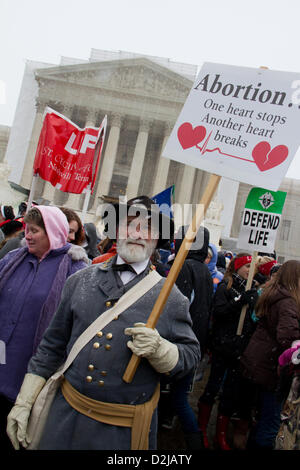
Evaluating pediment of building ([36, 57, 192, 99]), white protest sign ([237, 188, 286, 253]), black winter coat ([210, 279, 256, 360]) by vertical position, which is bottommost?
black winter coat ([210, 279, 256, 360])

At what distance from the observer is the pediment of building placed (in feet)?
106

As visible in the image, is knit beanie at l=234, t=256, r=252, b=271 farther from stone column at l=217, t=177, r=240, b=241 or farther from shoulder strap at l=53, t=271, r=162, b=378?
stone column at l=217, t=177, r=240, b=241

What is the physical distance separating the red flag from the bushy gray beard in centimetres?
359

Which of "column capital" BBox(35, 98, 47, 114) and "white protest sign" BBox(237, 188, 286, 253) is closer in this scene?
"white protest sign" BBox(237, 188, 286, 253)

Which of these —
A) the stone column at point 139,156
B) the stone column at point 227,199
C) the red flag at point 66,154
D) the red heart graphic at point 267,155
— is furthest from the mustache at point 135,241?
the stone column at point 227,199

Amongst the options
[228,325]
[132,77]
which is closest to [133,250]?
[228,325]

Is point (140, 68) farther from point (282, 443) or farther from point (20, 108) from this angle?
point (282, 443)

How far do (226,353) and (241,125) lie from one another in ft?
7.79

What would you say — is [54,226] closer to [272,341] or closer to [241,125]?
[241,125]

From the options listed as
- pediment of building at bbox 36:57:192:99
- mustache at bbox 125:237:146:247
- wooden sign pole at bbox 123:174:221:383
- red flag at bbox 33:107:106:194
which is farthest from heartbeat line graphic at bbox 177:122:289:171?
pediment of building at bbox 36:57:192:99

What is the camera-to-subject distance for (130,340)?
1859 mm

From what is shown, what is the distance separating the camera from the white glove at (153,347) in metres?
1.75

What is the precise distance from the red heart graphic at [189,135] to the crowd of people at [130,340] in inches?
16.3
